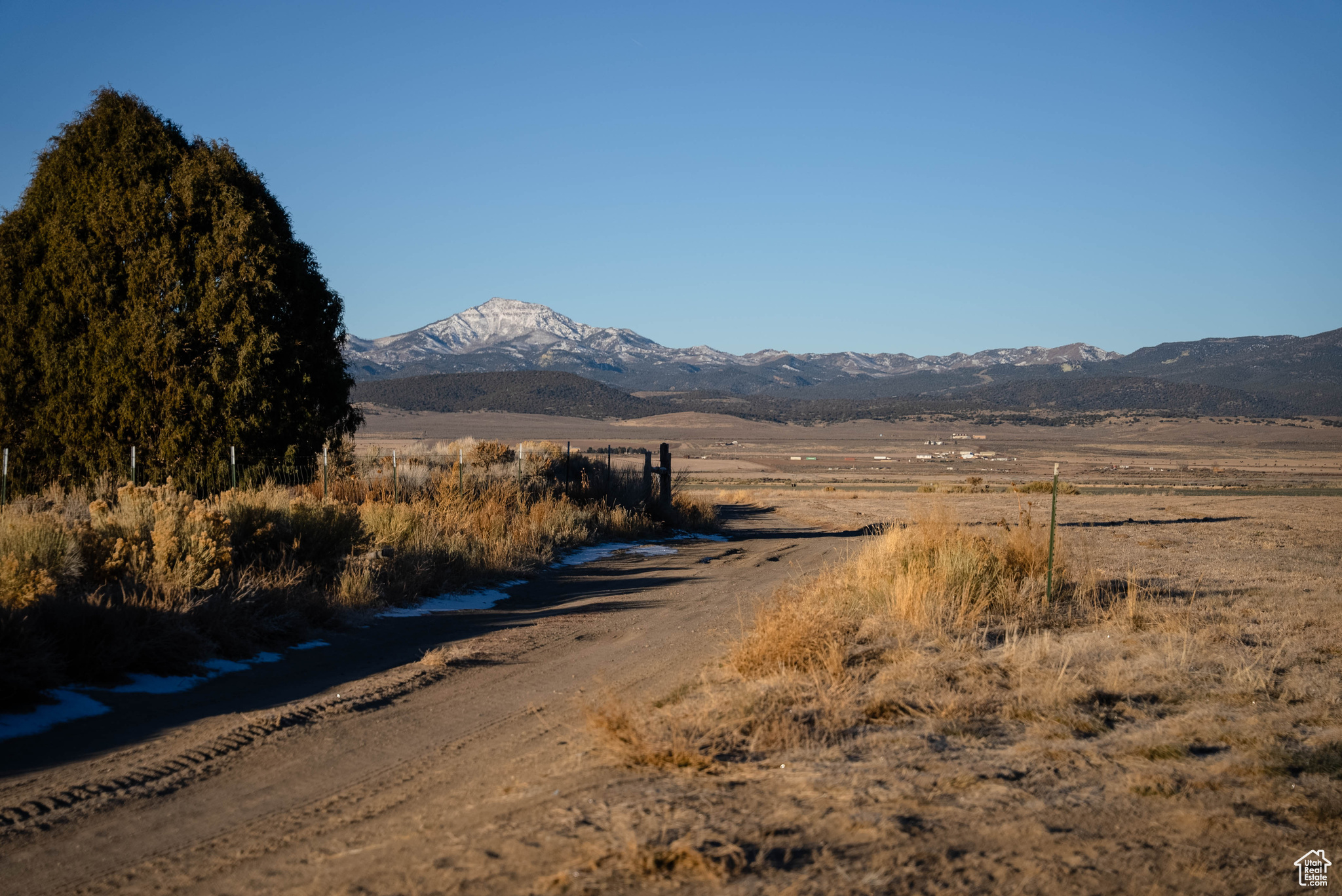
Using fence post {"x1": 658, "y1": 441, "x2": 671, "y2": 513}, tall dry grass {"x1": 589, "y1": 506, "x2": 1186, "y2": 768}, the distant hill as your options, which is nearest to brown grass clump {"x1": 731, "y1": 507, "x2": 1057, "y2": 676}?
tall dry grass {"x1": 589, "y1": 506, "x2": 1186, "y2": 768}

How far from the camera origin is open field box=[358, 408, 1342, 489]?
2352 inches

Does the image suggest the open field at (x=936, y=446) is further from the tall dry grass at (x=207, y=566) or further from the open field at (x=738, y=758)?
the open field at (x=738, y=758)

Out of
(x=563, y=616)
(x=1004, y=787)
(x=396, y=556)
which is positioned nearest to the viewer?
(x=1004, y=787)

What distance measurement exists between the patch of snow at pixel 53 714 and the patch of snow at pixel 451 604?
4.09m

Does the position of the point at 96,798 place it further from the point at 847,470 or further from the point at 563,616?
the point at 847,470

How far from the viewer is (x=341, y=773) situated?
5465mm

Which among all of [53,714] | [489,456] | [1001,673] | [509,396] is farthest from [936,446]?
[53,714]

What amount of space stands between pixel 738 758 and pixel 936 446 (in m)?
97.9

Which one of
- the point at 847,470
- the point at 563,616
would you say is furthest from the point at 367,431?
the point at 563,616

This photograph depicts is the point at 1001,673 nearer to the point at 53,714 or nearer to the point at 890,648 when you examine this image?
the point at 890,648

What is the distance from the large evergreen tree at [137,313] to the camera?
618 inches

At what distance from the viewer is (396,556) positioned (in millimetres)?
12406

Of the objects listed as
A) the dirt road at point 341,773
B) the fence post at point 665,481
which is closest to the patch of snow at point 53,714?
the dirt road at point 341,773

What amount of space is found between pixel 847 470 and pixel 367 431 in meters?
57.4
